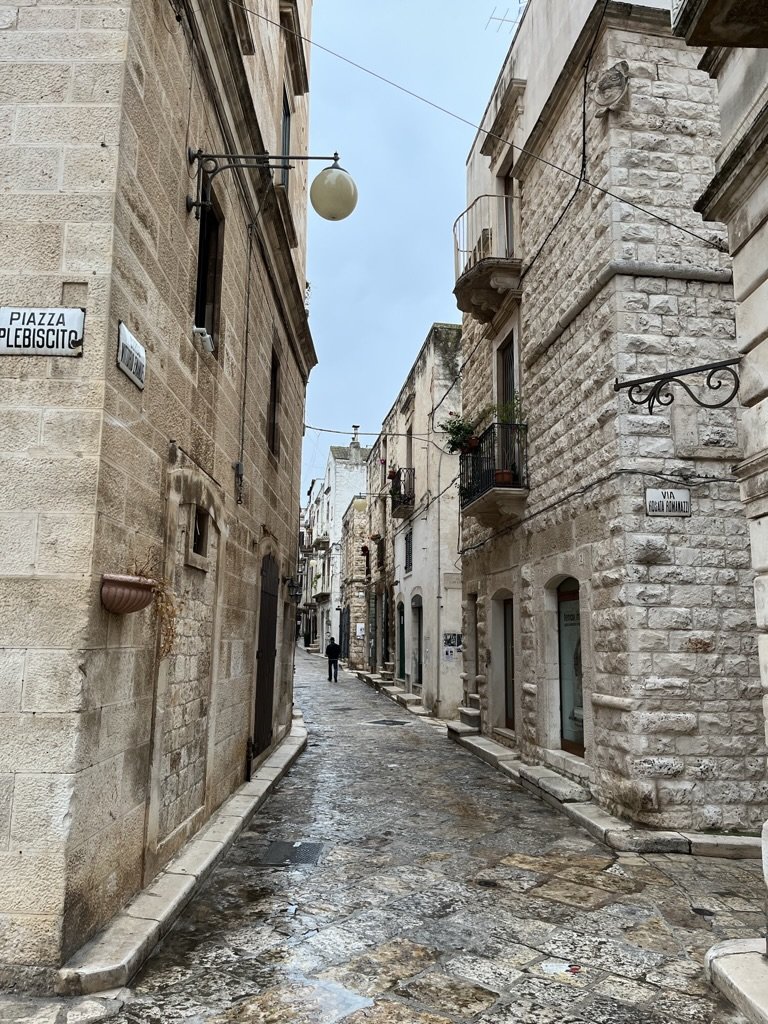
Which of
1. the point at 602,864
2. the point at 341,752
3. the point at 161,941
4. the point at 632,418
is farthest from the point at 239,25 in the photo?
the point at 341,752

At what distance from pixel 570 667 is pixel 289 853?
12.9ft

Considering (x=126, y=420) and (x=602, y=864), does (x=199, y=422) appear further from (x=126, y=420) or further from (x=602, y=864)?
(x=602, y=864)

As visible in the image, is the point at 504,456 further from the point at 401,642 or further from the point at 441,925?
the point at 401,642

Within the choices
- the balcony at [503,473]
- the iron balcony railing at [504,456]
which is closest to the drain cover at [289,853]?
the balcony at [503,473]

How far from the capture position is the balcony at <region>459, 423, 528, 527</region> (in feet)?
31.3

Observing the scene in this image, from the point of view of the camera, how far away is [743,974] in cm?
354

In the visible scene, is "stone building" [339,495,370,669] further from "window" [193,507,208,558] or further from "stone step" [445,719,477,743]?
"window" [193,507,208,558]

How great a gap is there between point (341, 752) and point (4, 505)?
7996mm

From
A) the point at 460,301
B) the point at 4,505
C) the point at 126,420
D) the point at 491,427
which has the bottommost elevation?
the point at 4,505

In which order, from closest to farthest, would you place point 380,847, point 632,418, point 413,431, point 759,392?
point 759,392, point 380,847, point 632,418, point 413,431

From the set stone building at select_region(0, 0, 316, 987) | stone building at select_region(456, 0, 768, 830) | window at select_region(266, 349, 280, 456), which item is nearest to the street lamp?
stone building at select_region(0, 0, 316, 987)

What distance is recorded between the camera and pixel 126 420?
Answer: 3980 millimetres

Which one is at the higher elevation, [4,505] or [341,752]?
[4,505]

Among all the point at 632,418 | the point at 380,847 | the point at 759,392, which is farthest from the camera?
the point at 632,418
